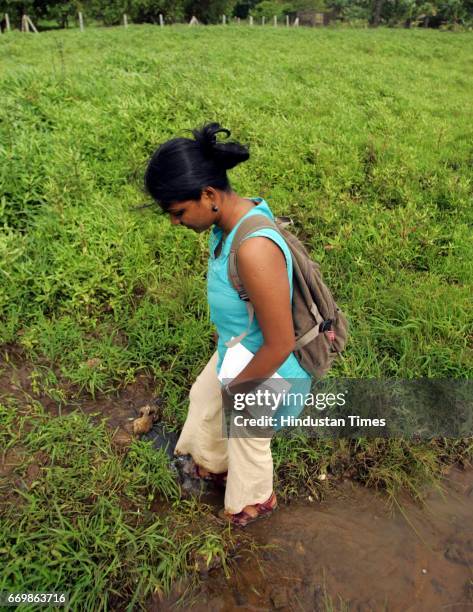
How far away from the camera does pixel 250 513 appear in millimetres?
2355

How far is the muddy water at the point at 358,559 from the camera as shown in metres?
2.16

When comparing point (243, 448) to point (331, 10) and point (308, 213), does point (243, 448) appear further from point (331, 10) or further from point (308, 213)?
point (331, 10)

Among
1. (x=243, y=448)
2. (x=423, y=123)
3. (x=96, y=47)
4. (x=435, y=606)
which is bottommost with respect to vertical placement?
(x=435, y=606)

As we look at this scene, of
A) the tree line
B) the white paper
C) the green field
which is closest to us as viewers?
the white paper

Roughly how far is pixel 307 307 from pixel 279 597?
143 cm

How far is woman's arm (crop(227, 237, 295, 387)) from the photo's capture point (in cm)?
140

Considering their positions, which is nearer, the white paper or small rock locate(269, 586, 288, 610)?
the white paper

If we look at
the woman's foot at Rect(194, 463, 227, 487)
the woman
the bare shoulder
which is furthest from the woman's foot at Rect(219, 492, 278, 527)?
the bare shoulder

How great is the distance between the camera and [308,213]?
4.37 meters

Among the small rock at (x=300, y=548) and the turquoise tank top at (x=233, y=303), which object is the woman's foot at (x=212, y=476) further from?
the turquoise tank top at (x=233, y=303)

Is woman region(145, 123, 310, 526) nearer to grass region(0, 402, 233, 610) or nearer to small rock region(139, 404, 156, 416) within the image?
grass region(0, 402, 233, 610)

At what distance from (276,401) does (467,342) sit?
2006 millimetres

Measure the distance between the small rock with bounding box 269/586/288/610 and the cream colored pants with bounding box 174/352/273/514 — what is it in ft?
1.27

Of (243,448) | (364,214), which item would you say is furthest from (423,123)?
(243,448)
